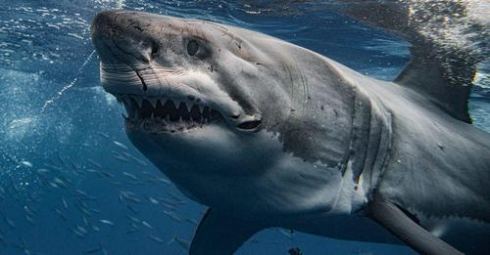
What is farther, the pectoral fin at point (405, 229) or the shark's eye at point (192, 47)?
the pectoral fin at point (405, 229)

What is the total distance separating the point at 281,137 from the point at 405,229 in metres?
0.96

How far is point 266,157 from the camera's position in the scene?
239 centimetres

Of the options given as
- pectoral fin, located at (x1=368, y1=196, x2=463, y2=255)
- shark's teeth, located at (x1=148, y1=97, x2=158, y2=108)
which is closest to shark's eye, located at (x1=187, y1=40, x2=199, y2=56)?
shark's teeth, located at (x1=148, y1=97, x2=158, y2=108)

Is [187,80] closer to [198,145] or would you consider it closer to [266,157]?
[198,145]

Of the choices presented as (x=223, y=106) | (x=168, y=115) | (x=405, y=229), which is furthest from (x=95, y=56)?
(x=405, y=229)

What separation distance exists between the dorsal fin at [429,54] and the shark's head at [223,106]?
2461 mm

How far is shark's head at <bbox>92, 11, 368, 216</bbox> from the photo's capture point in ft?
6.56

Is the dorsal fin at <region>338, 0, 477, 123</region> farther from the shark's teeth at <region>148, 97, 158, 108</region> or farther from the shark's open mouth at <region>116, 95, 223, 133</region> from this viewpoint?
the shark's teeth at <region>148, 97, 158, 108</region>

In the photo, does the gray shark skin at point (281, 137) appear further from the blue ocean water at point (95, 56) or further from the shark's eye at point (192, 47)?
the blue ocean water at point (95, 56)

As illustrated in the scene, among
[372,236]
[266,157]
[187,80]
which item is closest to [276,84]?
[266,157]

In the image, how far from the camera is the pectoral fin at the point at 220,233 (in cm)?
397

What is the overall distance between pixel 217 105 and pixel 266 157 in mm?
462

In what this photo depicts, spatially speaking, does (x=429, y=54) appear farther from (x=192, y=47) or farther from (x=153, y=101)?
(x=153, y=101)

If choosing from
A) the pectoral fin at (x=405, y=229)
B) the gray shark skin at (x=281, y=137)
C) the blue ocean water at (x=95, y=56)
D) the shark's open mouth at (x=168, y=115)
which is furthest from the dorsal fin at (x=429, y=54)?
the shark's open mouth at (x=168, y=115)
